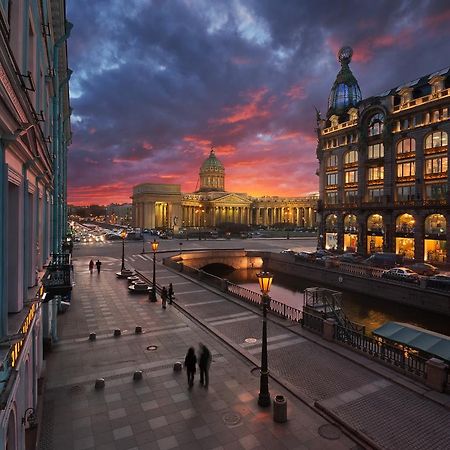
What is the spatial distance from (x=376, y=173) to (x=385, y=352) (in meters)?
44.0

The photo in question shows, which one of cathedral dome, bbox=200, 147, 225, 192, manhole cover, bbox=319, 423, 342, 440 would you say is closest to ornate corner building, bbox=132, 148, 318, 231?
cathedral dome, bbox=200, 147, 225, 192

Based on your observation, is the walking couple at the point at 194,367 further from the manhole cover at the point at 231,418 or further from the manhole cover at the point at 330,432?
the manhole cover at the point at 330,432

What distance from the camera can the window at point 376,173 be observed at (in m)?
53.8

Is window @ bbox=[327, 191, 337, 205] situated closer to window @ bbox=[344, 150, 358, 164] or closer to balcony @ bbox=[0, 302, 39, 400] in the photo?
window @ bbox=[344, 150, 358, 164]

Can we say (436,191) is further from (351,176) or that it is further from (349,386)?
(349,386)

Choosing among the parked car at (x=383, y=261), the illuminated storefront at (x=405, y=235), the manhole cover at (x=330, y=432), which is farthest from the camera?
the illuminated storefront at (x=405, y=235)

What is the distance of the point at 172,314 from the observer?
22844 millimetres

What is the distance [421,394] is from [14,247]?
47.2 feet

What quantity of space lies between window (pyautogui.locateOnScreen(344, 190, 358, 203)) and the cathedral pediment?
4153 inches

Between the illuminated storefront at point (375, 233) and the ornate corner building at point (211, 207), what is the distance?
283 ft

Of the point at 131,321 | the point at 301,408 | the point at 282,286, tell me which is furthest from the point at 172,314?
the point at 282,286

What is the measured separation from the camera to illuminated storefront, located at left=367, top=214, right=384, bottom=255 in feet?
176

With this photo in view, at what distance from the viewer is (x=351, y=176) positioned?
5912 cm

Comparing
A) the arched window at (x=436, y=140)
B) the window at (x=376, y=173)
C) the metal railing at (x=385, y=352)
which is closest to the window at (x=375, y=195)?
the window at (x=376, y=173)
